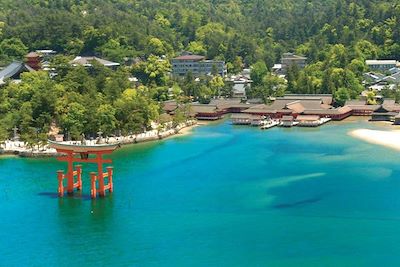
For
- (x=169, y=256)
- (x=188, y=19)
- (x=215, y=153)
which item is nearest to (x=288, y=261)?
(x=169, y=256)

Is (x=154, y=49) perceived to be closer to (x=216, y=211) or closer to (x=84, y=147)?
(x=84, y=147)

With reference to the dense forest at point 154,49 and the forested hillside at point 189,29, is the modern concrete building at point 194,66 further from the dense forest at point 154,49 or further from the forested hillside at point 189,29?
the forested hillside at point 189,29

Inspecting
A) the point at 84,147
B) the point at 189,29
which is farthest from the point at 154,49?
the point at 84,147

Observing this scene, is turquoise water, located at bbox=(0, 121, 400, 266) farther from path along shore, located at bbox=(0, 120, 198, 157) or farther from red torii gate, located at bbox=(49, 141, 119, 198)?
path along shore, located at bbox=(0, 120, 198, 157)

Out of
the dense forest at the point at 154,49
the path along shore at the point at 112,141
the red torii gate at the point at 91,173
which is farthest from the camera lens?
the dense forest at the point at 154,49

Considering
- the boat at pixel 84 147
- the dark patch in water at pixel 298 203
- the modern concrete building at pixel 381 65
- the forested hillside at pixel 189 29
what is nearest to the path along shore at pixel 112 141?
the boat at pixel 84 147

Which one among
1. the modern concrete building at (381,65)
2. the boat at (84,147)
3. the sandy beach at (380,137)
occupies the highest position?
the modern concrete building at (381,65)
